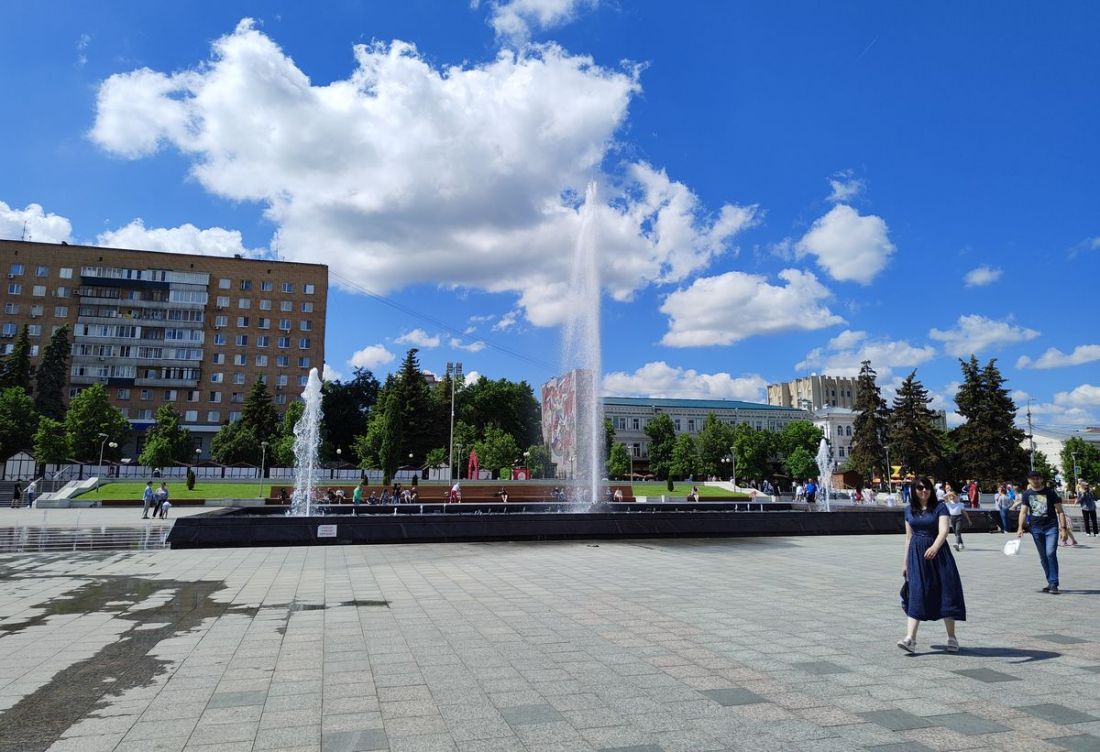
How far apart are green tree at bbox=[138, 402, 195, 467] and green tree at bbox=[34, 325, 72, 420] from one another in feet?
31.8

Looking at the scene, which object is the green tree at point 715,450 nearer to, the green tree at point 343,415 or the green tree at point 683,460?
the green tree at point 683,460

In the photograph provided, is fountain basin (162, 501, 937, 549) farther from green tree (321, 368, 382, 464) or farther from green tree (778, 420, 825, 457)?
green tree (778, 420, 825, 457)

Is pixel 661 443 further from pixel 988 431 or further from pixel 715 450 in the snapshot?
pixel 988 431

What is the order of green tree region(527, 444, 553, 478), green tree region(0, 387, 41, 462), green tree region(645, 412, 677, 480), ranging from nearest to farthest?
green tree region(0, 387, 41, 462) → green tree region(527, 444, 553, 478) → green tree region(645, 412, 677, 480)

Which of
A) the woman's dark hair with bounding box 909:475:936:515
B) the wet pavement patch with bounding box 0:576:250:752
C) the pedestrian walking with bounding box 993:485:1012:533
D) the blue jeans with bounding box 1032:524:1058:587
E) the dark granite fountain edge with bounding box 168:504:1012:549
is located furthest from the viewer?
the pedestrian walking with bounding box 993:485:1012:533

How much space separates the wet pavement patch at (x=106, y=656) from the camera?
442cm

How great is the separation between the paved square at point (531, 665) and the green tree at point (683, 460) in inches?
3079

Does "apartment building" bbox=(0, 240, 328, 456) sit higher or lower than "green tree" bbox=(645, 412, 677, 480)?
higher

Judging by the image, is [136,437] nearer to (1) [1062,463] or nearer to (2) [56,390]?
(2) [56,390]

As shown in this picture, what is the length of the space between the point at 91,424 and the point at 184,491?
67.5 feet

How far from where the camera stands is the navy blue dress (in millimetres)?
6195

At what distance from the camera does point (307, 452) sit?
55.6 m

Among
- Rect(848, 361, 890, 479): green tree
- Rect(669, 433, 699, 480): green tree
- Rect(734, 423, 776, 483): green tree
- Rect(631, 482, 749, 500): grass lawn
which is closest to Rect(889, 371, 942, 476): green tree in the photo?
Rect(848, 361, 890, 479): green tree

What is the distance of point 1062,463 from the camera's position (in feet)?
335
